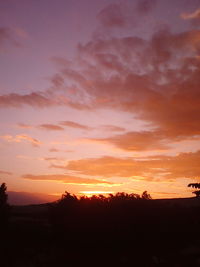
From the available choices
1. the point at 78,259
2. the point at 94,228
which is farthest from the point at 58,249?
the point at 94,228

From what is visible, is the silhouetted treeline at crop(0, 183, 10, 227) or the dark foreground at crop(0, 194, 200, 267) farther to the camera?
the silhouetted treeline at crop(0, 183, 10, 227)

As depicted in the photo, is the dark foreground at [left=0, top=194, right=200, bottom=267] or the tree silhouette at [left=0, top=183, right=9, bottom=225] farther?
the tree silhouette at [left=0, top=183, right=9, bottom=225]

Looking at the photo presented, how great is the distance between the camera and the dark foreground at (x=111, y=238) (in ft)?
41.9

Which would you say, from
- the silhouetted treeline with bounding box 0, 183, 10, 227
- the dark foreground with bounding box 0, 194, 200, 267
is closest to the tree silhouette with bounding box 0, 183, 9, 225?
the silhouetted treeline with bounding box 0, 183, 10, 227

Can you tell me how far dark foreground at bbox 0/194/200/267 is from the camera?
12773mm

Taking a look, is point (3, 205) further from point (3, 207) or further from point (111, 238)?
point (111, 238)

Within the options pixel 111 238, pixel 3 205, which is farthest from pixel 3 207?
pixel 111 238

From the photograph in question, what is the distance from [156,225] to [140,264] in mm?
2041

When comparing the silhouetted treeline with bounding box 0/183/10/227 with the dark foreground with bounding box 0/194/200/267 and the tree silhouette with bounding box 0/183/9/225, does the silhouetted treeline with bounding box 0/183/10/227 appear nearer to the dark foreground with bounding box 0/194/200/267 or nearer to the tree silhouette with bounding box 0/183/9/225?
the tree silhouette with bounding box 0/183/9/225

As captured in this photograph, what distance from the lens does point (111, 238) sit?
12.9m

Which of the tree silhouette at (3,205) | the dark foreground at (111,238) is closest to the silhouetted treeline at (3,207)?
the tree silhouette at (3,205)

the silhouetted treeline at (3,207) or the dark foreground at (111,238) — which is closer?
the dark foreground at (111,238)

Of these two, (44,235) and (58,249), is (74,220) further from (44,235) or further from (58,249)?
(44,235)

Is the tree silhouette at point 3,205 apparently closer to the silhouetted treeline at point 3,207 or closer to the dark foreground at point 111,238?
the silhouetted treeline at point 3,207
